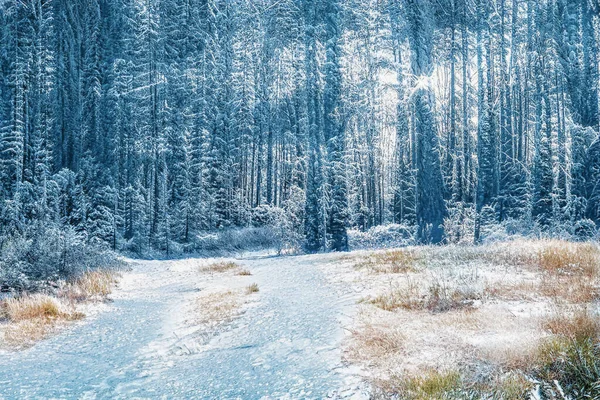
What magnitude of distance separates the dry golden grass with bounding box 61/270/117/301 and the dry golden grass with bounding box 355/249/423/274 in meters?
5.64

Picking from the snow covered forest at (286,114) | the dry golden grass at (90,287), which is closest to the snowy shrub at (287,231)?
the snow covered forest at (286,114)

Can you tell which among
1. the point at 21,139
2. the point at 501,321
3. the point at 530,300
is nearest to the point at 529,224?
the point at 530,300

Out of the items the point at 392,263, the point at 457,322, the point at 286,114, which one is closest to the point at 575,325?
the point at 457,322

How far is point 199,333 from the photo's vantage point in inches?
247

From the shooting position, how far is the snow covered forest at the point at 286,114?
1706cm

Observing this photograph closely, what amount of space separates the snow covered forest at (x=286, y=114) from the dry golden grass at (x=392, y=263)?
5.04 m

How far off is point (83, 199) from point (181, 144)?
26.3 feet

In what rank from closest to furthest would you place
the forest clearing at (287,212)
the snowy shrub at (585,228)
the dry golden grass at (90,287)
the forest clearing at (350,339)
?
1. the forest clearing at (350,339)
2. the forest clearing at (287,212)
3. the dry golden grass at (90,287)
4. the snowy shrub at (585,228)

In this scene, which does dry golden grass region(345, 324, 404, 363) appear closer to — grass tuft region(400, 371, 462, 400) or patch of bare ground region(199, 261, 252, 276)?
grass tuft region(400, 371, 462, 400)

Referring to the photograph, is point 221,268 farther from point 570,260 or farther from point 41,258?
point 570,260

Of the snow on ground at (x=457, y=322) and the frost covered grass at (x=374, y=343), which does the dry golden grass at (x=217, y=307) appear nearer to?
the snow on ground at (x=457, y=322)

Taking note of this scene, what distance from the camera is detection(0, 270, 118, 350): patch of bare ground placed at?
6.38 m

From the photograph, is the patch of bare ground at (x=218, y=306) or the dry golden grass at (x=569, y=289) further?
the patch of bare ground at (x=218, y=306)

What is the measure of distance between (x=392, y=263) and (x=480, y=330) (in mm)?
5057
